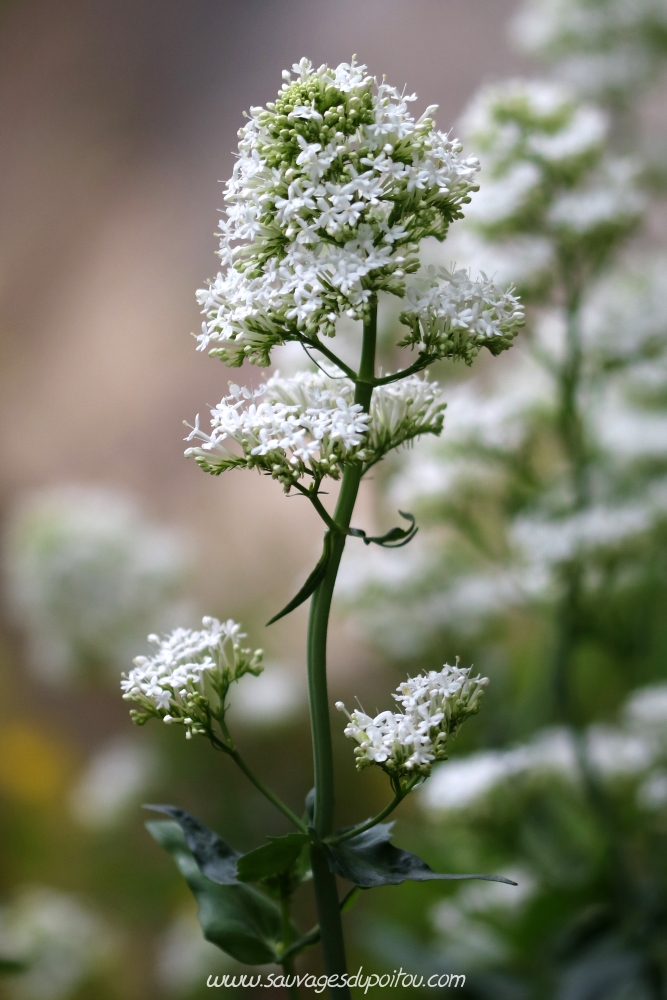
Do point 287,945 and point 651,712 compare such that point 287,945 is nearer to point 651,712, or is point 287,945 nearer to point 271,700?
point 651,712

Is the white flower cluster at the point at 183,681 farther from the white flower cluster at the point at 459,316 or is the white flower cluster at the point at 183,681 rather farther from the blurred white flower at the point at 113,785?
the blurred white flower at the point at 113,785

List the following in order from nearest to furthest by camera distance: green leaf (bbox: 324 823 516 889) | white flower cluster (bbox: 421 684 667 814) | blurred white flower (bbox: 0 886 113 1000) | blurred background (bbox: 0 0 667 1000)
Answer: green leaf (bbox: 324 823 516 889)
white flower cluster (bbox: 421 684 667 814)
blurred background (bbox: 0 0 667 1000)
blurred white flower (bbox: 0 886 113 1000)

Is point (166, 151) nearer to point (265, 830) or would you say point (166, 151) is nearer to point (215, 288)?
point (265, 830)

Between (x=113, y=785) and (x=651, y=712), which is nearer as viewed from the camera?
(x=651, y=712)

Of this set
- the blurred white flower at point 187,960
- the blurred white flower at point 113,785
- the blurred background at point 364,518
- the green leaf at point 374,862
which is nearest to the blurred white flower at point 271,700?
the blurred background at point 364,518

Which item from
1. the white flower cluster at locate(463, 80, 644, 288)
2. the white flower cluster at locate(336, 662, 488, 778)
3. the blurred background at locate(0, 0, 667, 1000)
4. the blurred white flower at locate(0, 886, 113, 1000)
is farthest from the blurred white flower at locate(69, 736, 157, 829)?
the white flower cluster at locate(336, 662, 488, 778)

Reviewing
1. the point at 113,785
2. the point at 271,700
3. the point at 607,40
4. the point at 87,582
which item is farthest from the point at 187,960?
the point at 607,40

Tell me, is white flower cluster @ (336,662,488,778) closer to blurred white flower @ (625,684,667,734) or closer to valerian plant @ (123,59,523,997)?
valerian plant @ (123,59,523,997)
